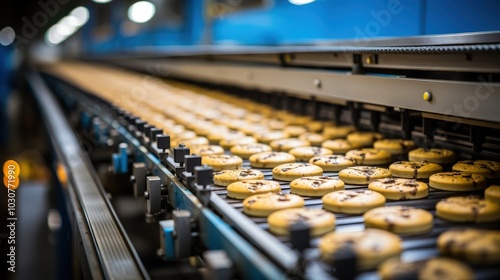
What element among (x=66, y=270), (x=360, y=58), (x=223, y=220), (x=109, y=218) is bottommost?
(x=66, y=270)

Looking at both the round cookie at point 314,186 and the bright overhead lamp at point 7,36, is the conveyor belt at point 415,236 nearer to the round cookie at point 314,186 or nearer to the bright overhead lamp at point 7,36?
the round cookie at point 314,186

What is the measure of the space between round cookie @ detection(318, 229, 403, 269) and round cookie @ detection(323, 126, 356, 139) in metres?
1.40

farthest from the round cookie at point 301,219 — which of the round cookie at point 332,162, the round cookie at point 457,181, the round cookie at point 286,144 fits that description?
the round cookie at point 286,144

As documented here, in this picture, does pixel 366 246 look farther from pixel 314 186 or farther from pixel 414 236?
pixel 314 186

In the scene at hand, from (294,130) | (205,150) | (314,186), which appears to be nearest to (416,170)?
(314,186)

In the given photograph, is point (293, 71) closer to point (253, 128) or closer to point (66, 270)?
point (253, 128)

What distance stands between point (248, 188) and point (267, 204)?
0.18 meters

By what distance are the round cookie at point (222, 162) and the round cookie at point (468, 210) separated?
828 mm

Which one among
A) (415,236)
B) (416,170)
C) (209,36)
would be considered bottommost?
(415,236)

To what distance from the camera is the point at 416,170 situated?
5.73ft

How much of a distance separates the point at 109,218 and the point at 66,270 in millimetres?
2122

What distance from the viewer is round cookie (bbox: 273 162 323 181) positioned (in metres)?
1.77

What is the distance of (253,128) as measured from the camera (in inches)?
111

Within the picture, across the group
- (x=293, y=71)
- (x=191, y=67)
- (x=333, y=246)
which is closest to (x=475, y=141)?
(x=333, y=246)
